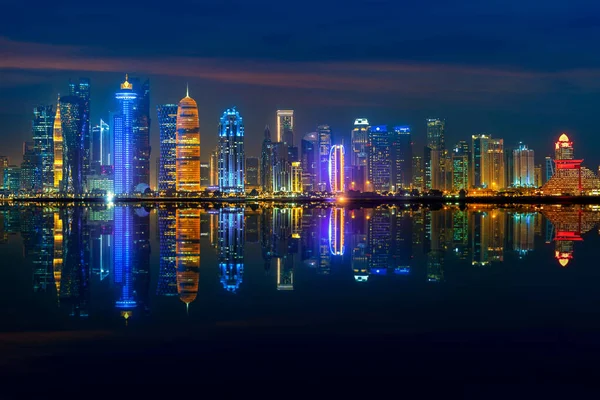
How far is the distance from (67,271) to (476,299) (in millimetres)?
13904

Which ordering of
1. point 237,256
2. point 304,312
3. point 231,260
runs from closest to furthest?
point 304,312 → point 231,260 → point 237,256

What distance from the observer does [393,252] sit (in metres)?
32.2

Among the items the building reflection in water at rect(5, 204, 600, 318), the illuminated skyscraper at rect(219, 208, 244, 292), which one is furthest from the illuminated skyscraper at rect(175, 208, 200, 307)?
the illuminated skyscraper at rect(219, 208, 244, 292)

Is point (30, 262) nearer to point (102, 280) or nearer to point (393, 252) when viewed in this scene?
point (102, 280)

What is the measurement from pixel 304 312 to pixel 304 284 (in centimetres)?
511

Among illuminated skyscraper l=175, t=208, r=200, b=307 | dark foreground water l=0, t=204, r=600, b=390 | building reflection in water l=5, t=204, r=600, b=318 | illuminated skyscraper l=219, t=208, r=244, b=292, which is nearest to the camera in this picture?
dark foreground water l=0, t=204, r=600, b=390

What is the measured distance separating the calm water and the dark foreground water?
6 cm

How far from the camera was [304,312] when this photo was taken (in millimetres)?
16766

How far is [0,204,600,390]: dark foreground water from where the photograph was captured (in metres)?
12.0

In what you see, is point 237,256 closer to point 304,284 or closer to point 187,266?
point 187,266

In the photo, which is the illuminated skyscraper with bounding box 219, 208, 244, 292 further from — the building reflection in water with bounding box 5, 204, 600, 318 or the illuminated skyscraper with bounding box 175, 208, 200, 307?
the illuminated skyscraper with bounding box 175, 208, 200, 307

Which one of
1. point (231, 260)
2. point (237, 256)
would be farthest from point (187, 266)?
point (237, 256)

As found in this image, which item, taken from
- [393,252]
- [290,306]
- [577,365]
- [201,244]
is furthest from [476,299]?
[201,244]

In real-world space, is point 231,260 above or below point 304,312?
above
